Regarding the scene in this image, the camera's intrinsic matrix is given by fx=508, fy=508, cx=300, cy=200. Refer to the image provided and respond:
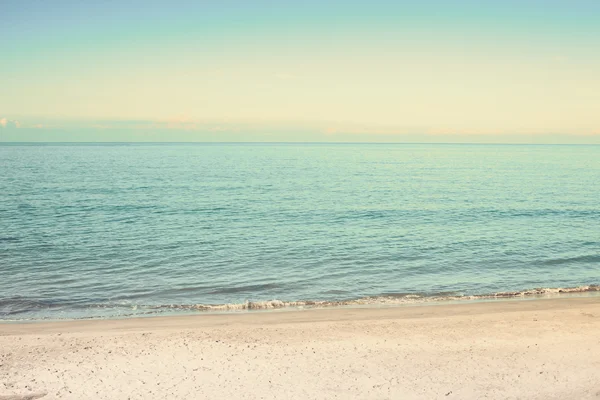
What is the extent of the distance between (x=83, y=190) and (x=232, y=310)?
1708 inches

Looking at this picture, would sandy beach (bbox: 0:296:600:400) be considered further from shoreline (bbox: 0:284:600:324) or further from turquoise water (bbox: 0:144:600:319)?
turquoise water (bbox: 0:144:600:319)

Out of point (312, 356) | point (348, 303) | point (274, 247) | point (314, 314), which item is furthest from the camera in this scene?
point (274, 247)

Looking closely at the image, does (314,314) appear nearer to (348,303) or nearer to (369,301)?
(348,303)

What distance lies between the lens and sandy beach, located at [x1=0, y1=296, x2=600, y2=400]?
12258 millimetres

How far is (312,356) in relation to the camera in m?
14.4

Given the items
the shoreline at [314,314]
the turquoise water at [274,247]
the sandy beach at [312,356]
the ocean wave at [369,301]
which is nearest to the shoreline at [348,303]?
the ocean wave at [369,301]

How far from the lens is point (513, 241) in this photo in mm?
31625

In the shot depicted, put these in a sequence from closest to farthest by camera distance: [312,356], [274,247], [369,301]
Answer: [312,356], [369,301], [274,247]

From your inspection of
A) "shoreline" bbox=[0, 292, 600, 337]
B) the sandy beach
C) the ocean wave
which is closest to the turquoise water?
the ocean wave

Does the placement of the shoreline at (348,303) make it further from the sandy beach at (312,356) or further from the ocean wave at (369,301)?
the sandy beach at (312,356)

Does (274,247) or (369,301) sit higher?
(274,247)

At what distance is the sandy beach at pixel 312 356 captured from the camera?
483 inches

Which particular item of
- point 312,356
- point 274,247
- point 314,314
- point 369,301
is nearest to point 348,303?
point 369,301

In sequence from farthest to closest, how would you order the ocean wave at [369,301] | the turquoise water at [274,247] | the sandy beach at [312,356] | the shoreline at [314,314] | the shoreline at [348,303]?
1. the turquoise water at [274,247]
2. the ocean wave at [369,301]
3. the shoreline at [348,303]
4. the shoreline at [314,314]
5. the sandy beach at [312,356]
